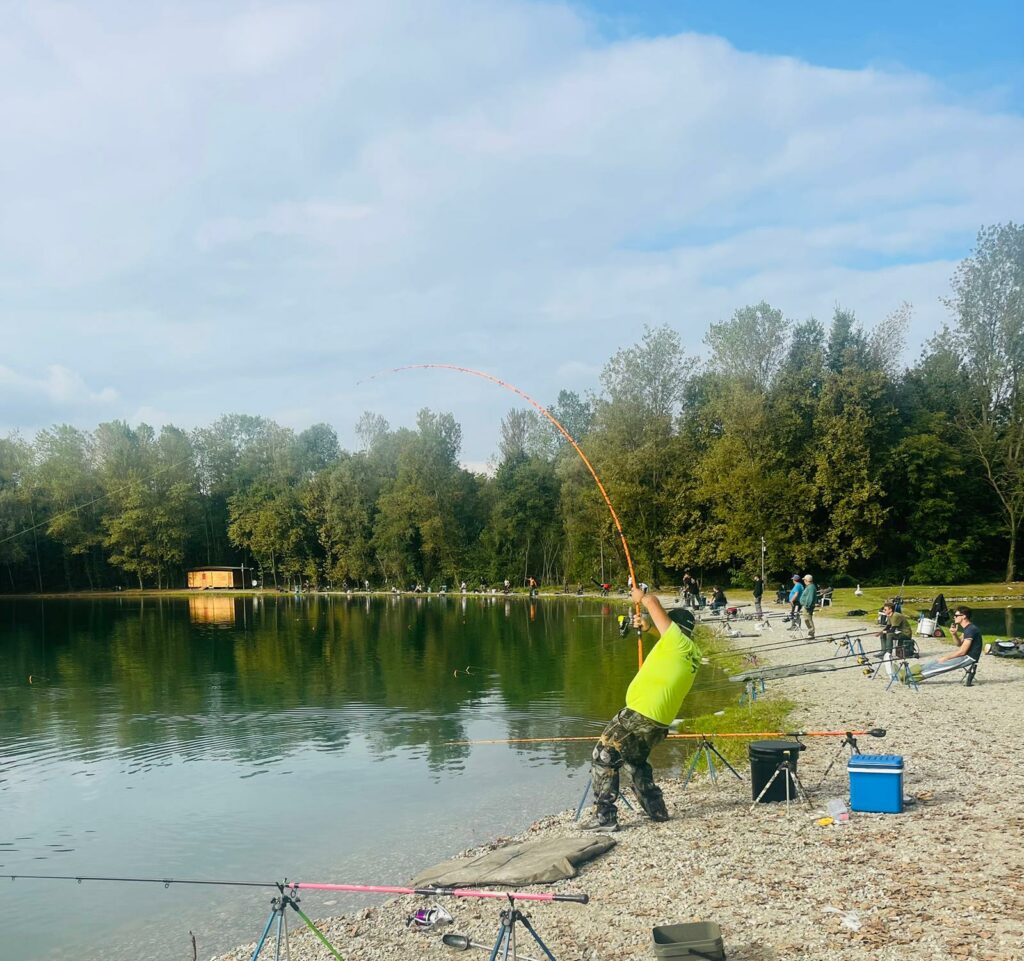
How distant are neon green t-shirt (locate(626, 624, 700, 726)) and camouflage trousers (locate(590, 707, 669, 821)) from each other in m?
0.15

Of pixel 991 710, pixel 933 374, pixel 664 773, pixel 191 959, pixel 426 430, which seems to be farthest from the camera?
pixel 426 430

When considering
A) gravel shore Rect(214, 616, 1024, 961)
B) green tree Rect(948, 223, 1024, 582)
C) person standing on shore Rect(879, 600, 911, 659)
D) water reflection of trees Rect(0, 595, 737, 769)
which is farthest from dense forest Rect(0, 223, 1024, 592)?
gravel shore Rect(214, 616, 1024, 961)

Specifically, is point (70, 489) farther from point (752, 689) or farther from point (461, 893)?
point (461, 893)

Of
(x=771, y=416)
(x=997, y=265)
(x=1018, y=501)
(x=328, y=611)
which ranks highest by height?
(x=997, y=265)

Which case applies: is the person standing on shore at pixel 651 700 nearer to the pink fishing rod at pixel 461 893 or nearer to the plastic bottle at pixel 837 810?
the plastic bottle at pixel 837 810

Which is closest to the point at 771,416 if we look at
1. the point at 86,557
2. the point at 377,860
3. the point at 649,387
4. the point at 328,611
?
the point at 649,387

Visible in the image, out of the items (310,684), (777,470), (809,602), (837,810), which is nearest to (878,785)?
(837,810)

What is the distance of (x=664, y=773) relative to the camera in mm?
14695

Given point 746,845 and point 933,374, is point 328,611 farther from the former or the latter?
point 746,845

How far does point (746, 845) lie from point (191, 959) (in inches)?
228

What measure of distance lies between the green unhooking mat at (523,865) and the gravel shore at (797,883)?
0.19 metres

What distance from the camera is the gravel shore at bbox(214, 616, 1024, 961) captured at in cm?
725

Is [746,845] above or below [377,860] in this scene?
above

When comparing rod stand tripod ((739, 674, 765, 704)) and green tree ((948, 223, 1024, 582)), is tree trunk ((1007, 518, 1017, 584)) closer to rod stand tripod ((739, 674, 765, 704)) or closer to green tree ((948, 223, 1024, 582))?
green tree ((948, 223, 1024, 582))
